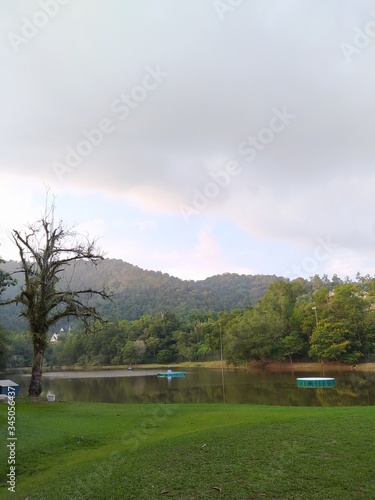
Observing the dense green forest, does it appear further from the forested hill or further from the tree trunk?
the forested hill

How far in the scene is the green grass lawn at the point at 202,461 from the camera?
19.2ft

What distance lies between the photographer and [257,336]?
2463 inches

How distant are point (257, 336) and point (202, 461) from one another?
188 feet

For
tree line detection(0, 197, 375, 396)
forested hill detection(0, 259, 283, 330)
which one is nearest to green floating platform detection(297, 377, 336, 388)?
tree line detection(0, 197, 375, 396)

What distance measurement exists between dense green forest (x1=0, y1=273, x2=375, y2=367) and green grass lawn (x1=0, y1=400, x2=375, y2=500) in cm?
2858

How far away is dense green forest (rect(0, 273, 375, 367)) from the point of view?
57.2 meters

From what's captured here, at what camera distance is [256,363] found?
6419 cm

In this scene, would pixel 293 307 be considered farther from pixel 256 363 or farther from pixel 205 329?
pixel 205 329

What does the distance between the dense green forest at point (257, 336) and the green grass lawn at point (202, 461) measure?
2858 centimetres

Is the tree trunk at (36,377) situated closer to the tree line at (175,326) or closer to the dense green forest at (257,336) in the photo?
the tree line at (175,326)

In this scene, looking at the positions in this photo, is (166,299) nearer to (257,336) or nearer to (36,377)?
(257,336)

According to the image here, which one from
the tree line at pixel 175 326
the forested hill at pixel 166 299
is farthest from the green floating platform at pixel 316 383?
the forested hill at pixel 166 299

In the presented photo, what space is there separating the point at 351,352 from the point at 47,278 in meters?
49.1

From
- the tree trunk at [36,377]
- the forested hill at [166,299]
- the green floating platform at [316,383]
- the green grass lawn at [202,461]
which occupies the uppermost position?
the forested hill at [166,299]
